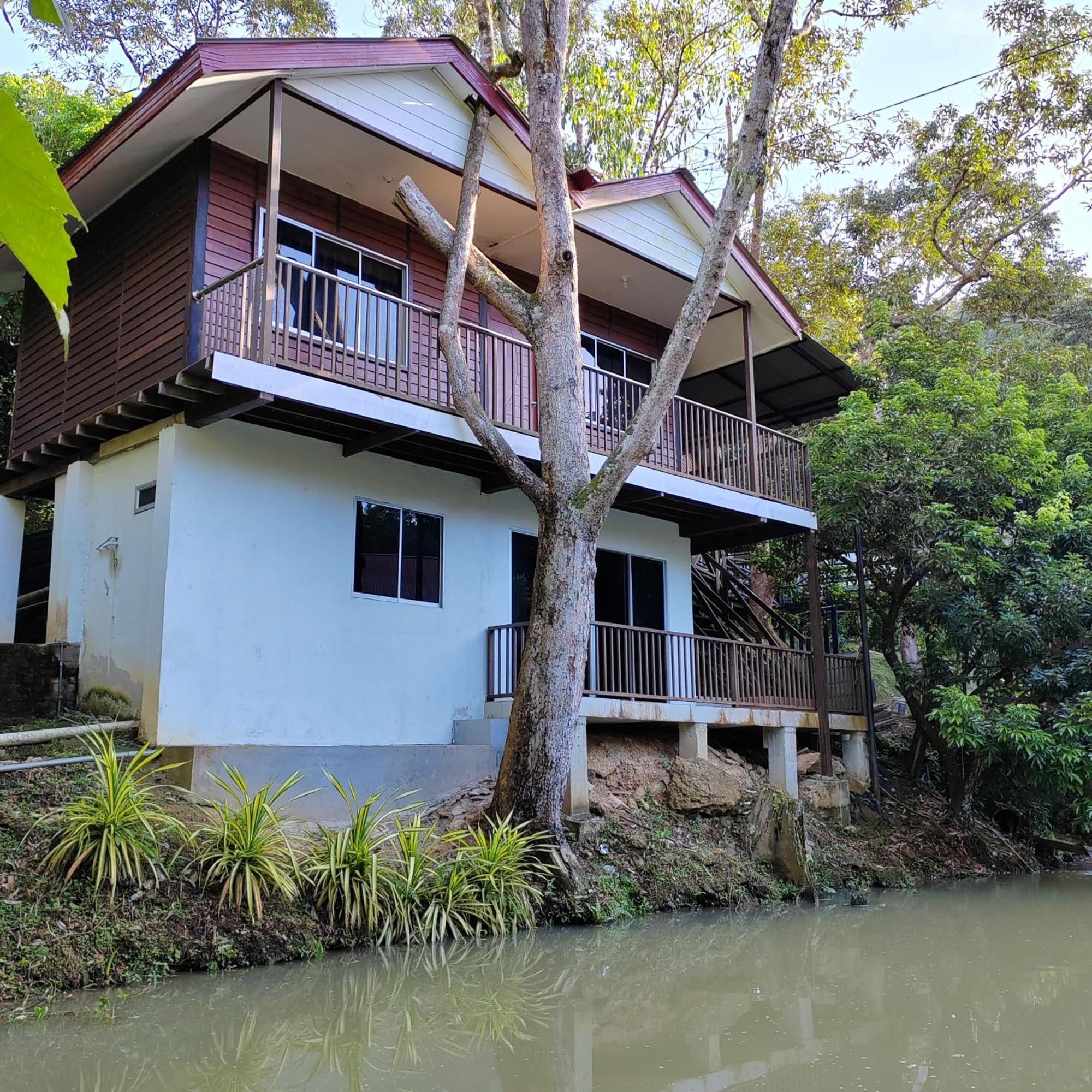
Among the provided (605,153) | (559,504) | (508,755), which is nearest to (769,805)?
(508,755)

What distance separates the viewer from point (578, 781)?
458 inches

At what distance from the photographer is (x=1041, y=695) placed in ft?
46.9

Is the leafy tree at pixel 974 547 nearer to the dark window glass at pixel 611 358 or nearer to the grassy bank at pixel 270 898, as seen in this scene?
the grassy bank at pixel 270 898

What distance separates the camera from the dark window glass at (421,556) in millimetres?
12234

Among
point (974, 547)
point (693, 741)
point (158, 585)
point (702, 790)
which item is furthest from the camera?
point (974, 547)

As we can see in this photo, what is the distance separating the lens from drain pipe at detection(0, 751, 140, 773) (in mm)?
8508

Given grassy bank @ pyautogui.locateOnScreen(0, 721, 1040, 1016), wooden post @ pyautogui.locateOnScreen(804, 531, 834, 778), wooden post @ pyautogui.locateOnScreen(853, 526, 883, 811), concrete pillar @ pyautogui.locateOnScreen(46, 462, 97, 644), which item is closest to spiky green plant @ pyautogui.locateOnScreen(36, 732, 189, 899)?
grassy bank @ pyautogui.locateOnScreen(0, 721, 1040, 1016)

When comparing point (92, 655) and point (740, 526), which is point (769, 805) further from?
point (92, 655)

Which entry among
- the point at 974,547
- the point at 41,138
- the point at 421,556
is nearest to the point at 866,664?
the point at 974,547

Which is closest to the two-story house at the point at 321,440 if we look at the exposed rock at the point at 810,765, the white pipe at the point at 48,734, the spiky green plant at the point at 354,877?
the white pipe at the point at 48,734

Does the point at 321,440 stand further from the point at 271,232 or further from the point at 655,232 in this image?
the point at 655,232

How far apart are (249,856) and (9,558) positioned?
7.06 meters

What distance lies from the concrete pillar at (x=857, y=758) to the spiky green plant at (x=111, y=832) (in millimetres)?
10452

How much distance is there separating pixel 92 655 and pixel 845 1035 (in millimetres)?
8326
